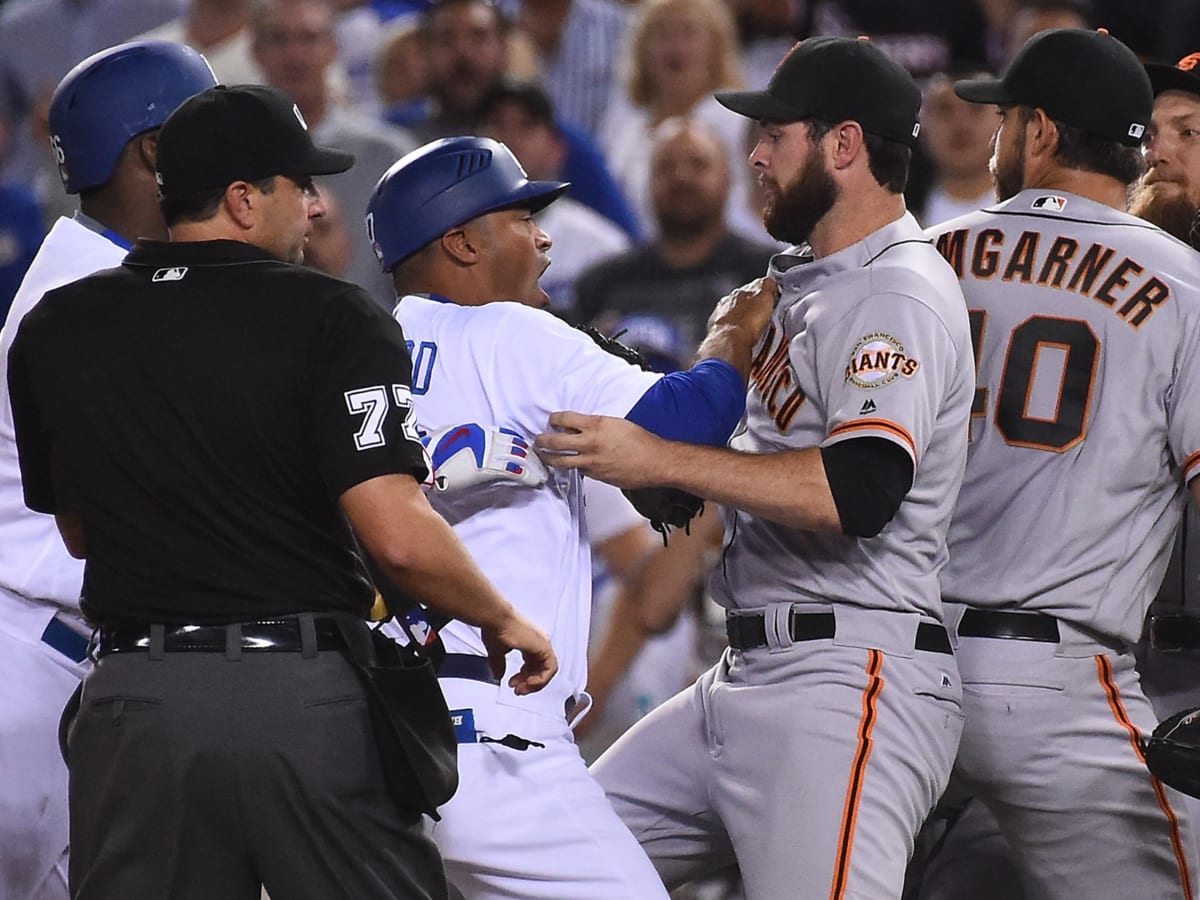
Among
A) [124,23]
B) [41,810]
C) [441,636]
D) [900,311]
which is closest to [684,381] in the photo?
[900,311]

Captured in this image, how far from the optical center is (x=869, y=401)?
3.72m

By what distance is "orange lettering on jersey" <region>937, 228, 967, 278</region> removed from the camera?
4227 mm

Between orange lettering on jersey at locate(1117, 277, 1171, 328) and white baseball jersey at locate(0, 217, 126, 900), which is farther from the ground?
orange lettering on jersey at locate(1117, 277, 1171, 328)

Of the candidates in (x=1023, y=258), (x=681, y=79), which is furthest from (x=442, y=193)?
(x=681, y=79)

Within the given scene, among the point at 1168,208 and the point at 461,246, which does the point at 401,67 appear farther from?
the point at 461,246

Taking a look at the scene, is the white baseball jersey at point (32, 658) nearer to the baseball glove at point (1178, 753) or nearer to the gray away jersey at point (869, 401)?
the gray away jersey at point (869, 401)

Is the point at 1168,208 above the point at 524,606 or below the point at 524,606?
above

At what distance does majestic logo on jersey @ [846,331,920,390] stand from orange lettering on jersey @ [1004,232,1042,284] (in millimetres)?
519

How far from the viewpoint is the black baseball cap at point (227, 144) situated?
3.48m

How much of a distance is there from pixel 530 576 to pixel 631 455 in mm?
337

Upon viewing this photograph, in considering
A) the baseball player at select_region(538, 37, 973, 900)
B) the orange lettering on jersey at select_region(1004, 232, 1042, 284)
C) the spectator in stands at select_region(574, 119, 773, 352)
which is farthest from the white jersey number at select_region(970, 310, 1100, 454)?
the spectator in stands at select_region(574, 119, 773, 352)

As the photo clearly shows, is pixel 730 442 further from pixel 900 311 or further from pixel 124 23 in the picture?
pixel 124 23

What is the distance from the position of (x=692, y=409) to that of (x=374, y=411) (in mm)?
787

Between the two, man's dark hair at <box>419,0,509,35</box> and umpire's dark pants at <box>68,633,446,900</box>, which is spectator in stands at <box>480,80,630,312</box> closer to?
man's dark hair at <box>419,0,509,35</box>
